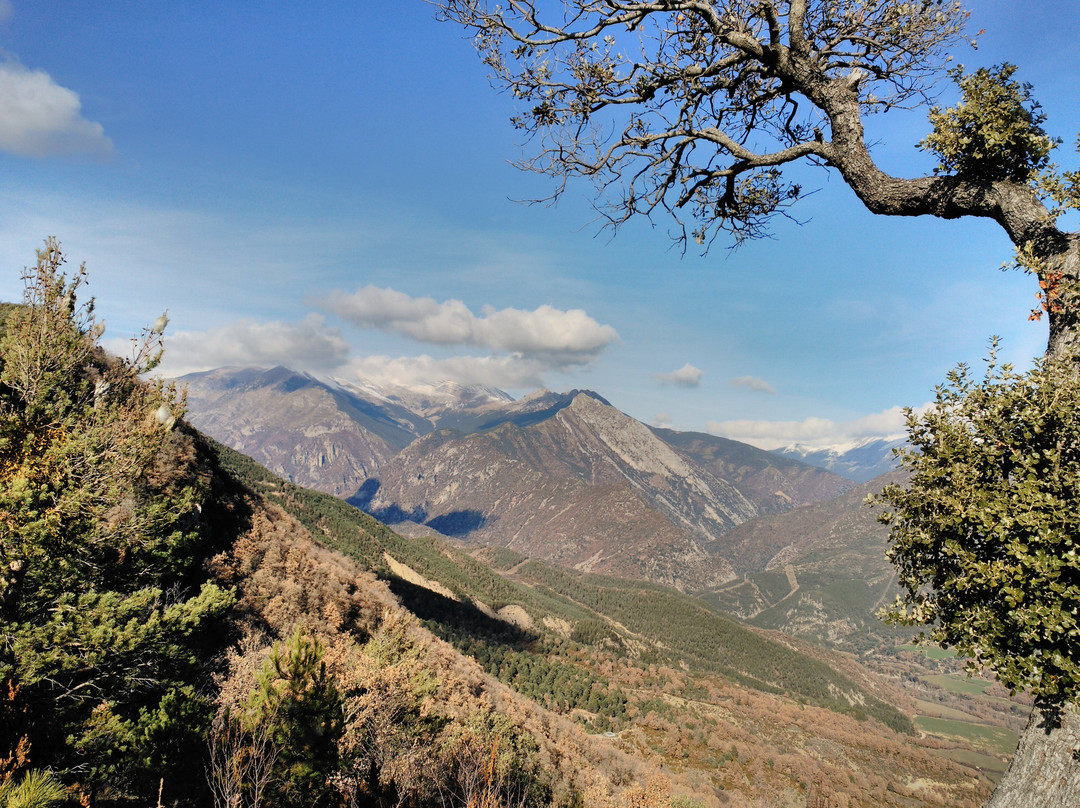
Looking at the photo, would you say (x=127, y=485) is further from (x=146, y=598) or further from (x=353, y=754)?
(x=353, y=754)

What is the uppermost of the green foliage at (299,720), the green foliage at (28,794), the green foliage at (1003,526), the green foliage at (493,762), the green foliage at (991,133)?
the green foliage at (991,133)

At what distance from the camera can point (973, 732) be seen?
170 m

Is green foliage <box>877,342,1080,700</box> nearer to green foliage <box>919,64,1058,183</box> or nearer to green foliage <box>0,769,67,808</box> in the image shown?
green foliage <box>919,64,1058,183</box>

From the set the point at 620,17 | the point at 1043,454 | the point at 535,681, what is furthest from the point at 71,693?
the point at 535,681

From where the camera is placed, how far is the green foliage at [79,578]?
11156 mm

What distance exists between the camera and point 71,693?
39.2ft

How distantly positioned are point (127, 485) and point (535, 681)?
210ft

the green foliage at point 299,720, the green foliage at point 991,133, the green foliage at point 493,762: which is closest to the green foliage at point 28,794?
the green foliage at point 299,720

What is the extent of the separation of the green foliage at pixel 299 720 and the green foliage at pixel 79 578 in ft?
6.57

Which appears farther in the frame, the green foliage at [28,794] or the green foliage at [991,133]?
the green foliage at [28,794]

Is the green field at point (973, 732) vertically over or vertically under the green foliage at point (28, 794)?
under

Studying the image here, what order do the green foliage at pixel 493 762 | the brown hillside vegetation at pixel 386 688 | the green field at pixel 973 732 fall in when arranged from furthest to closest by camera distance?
1. the green field at pixel 973 732
2. the brown hillside vegetation at pixel 386 688
3. the green foliage at pixel 493 762

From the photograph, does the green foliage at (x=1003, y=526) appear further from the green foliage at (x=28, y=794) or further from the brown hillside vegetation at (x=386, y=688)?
the green foliage at (x=28, y=794)

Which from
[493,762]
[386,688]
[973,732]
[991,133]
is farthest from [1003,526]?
[973,732]
